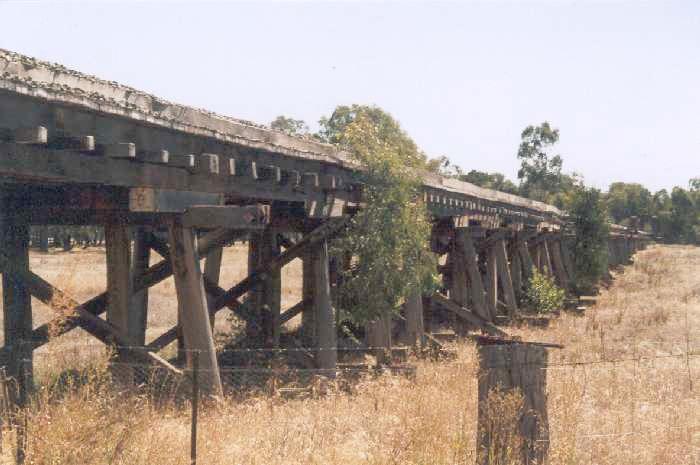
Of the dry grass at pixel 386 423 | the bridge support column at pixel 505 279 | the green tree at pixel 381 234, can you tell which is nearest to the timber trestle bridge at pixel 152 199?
the green tree at pixel 381 234

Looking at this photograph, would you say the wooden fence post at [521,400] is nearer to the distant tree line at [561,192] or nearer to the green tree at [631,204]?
the distant tree line at [561,192]

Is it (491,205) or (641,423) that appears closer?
(641,423)

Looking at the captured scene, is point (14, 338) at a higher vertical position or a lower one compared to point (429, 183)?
lower

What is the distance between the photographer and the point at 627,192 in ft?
311

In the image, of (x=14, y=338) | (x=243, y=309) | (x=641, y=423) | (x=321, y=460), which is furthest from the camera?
(x=243, y=309)

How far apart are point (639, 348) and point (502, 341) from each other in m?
8.06

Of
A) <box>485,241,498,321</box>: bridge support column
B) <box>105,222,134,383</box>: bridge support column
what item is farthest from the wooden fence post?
<box>485,241,498,321</box>: bridge support column

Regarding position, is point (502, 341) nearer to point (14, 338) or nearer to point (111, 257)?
point (111, 257)

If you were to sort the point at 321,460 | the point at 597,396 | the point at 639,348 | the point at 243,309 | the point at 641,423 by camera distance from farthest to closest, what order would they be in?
1. the point at 639,348
2. the point at 243,309
3. the point at 597,396
4. the point at 641,423
5. the point at 321,460

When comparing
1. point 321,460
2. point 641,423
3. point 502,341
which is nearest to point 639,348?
point 641,423

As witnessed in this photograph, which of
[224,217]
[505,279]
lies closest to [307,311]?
[224,217]

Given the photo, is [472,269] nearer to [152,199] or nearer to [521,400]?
[152,199]

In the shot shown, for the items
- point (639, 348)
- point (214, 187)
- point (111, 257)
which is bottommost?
point (639, 348)

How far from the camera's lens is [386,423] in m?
6.65
